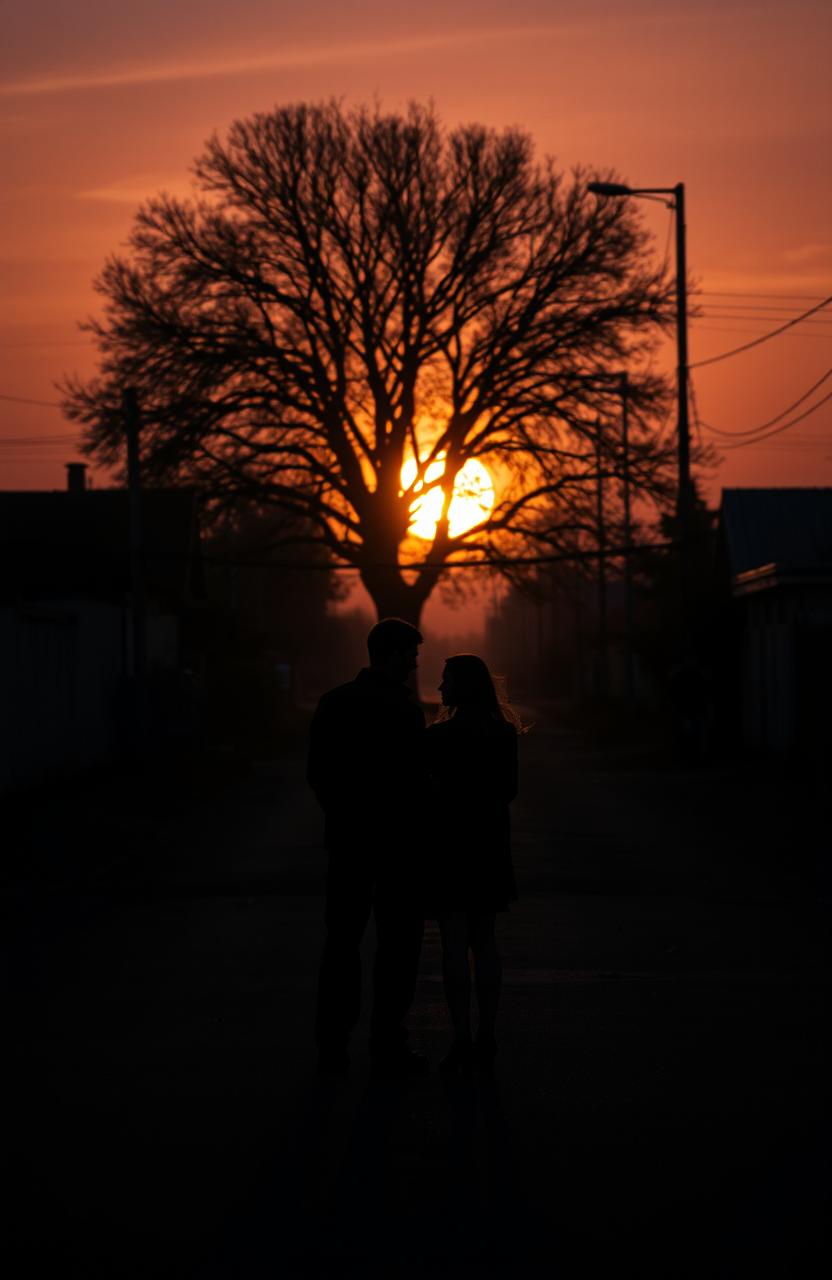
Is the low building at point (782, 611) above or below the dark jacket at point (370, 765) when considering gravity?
above

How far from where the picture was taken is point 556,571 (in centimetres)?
4853

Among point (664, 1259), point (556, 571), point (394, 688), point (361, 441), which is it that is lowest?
point (664, 1259)

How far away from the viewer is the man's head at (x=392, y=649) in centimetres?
870

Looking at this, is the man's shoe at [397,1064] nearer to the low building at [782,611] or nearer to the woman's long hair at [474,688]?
the woman's long hair at [474,688]

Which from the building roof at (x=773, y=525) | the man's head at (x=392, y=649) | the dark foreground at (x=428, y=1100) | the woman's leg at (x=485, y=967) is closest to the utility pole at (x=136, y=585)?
the dark foreground at (x=428, y=1100)

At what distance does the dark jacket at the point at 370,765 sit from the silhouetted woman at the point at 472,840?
126 mm

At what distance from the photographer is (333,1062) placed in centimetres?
820

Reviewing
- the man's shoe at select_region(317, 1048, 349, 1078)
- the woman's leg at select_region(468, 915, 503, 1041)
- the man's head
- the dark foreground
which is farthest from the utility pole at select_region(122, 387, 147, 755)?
the man's shoe at select_region(317, 1048, 349, 1078)

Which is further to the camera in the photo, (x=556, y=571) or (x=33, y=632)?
(x=556, y=571)

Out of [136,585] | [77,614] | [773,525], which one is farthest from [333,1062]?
[773,525]

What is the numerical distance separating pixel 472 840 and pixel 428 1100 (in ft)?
3.96

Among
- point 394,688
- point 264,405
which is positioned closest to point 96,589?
point 264,405

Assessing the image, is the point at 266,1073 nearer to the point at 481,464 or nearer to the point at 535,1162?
the point at 535,1162

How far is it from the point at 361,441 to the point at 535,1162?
4282 cm
